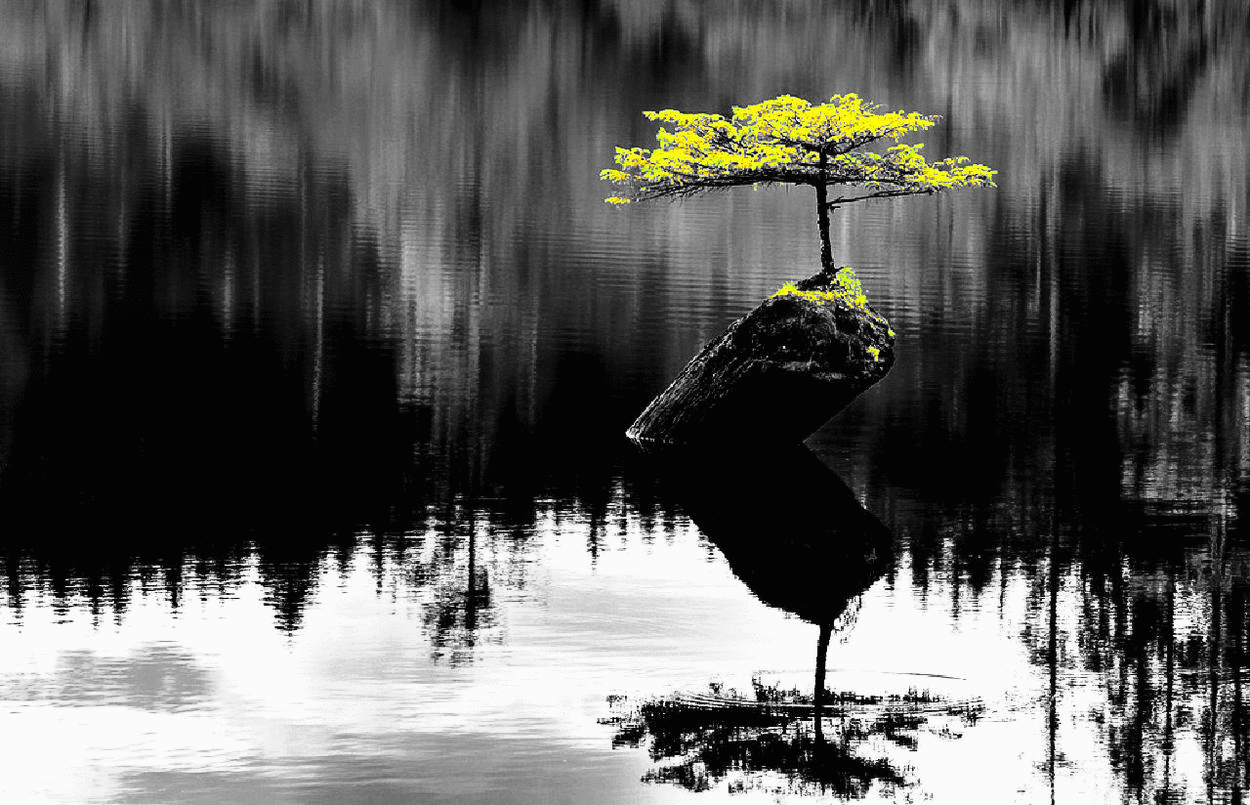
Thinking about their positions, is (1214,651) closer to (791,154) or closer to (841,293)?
(841,293)

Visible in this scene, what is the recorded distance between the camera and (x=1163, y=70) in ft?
641

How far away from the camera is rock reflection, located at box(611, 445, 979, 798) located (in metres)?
19.5

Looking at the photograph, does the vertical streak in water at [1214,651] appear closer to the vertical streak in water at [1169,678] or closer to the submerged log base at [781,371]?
the vertical streak in water at [1169,678]

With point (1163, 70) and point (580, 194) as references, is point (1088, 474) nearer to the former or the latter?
point (580, 194)

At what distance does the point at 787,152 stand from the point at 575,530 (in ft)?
36.1

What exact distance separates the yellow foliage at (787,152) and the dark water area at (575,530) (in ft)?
18.6

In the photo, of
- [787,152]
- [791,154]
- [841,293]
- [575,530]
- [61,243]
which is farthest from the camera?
[61,243]

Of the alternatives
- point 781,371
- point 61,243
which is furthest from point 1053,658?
point 61,243

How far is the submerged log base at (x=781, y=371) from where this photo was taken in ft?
117

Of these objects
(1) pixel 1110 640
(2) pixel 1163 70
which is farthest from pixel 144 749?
(2) pixel 1163 70

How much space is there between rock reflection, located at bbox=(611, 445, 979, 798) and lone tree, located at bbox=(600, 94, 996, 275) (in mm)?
9669

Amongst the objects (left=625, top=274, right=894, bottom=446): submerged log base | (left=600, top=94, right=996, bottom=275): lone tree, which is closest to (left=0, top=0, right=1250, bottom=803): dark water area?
(left=625, top=274, right=894, bottom=446): submerged log base

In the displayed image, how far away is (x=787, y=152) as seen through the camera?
3788cm

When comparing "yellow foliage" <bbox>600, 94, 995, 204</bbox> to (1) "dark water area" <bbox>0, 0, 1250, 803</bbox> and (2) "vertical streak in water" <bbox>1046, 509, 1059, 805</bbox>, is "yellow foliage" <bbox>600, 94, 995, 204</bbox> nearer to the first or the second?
(1) "dark water area" <bbox>0, 0, 1250, 803</bbox>
